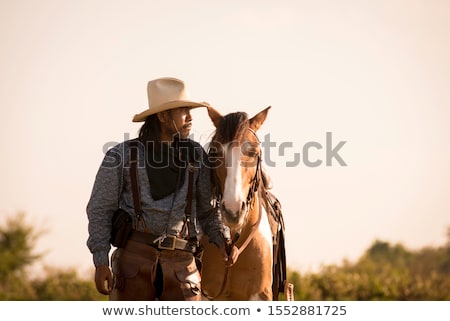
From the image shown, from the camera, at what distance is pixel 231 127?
7082 mm

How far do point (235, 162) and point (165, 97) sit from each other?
775mm

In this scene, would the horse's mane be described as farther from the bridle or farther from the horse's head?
the bridle

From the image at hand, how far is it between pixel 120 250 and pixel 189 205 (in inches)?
24.9

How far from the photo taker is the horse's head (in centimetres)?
670

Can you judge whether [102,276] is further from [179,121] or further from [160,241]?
[179,121]

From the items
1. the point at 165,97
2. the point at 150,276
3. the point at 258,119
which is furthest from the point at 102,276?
the point at 258,119

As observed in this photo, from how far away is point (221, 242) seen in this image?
6867 millimetres

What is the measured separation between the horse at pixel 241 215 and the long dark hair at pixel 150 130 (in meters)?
0.54

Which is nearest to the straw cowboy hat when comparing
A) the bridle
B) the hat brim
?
the hat brim

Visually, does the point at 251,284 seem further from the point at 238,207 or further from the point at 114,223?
the point at 114,223

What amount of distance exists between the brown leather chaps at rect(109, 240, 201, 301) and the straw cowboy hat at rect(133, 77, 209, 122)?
1.08m

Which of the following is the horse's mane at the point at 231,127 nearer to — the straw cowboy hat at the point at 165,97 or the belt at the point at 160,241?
the straw cowboy hat at the point at 165,97
